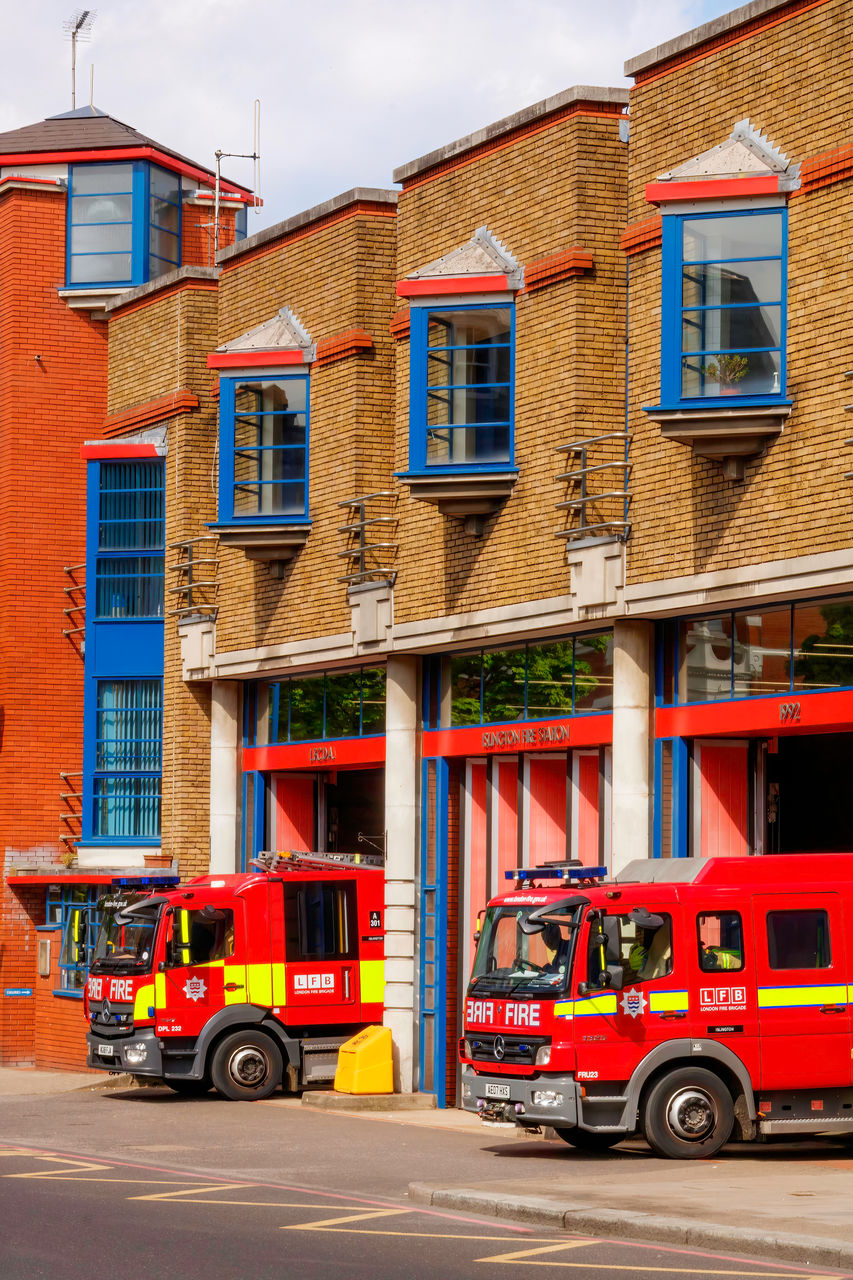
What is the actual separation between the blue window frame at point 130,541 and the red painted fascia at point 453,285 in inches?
366

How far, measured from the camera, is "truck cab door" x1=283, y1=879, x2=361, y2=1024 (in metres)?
24.2

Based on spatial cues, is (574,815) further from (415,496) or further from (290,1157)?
(290,1157)

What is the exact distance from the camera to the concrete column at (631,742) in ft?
67.9

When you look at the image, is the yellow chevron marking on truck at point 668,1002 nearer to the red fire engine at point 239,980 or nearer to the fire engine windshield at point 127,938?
the red fire engine at point 239,980

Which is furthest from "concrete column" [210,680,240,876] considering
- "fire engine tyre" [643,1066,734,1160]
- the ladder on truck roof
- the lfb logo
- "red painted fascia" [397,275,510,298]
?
"fire engine tyre" [643,1066,734,1160]

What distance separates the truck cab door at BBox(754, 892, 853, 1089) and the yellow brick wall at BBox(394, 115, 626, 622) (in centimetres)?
545

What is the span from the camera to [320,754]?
27531mm

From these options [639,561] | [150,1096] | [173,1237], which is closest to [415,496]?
[639,561]

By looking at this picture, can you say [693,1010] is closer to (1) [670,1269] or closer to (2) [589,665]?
(2) [589,665]

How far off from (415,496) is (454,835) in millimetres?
4514

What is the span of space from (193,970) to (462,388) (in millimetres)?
7597

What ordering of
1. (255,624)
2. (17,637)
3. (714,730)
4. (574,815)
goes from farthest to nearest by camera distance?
(17,637)
(255,624)
(574,815)
(714,730)

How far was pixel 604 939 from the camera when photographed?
56.8ft

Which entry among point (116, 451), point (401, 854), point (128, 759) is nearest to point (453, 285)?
point (401, 854)
